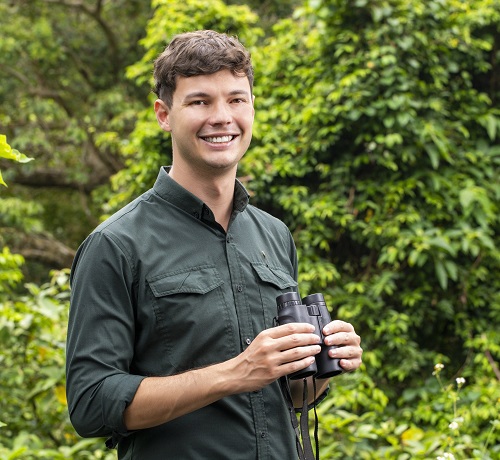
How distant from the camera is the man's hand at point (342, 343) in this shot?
6.02 ft

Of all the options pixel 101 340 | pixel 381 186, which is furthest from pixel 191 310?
pixel 381 186

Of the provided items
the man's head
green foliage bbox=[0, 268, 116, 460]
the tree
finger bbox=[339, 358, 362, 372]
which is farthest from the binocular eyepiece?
the tree

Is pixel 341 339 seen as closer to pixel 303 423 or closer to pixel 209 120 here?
pixel 303 423

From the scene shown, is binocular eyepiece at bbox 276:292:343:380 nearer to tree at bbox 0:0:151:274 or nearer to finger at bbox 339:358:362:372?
finger at bbox 339:358:362:372

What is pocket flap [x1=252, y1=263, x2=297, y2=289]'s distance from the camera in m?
1.99

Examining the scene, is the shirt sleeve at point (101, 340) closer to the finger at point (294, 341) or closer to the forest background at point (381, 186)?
the finger at point (294, 341)

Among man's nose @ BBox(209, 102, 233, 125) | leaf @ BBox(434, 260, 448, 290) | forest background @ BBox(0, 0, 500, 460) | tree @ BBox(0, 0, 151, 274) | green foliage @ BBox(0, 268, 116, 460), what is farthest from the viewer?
tree @ BBox(0, 0, 151, 274)

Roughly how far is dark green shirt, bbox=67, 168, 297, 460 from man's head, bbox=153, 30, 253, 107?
9.4 inches

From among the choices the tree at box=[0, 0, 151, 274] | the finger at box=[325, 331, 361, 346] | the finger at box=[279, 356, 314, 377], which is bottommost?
the finger at box=[279, 356, 314, 377]

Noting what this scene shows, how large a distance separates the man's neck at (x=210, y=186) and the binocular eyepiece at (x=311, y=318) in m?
0.30

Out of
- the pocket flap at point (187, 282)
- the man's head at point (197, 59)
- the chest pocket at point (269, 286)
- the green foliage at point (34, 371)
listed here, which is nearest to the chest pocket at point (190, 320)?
the pocket flap at point (187, 282)

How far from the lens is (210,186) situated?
1.98m

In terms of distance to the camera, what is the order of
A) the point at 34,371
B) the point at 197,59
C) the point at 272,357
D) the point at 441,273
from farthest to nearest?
1. the point at 441,273
2. the point at 34,371
3. the point at 197,59
4. the point at 272,357

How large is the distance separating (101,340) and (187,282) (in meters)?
0.24
